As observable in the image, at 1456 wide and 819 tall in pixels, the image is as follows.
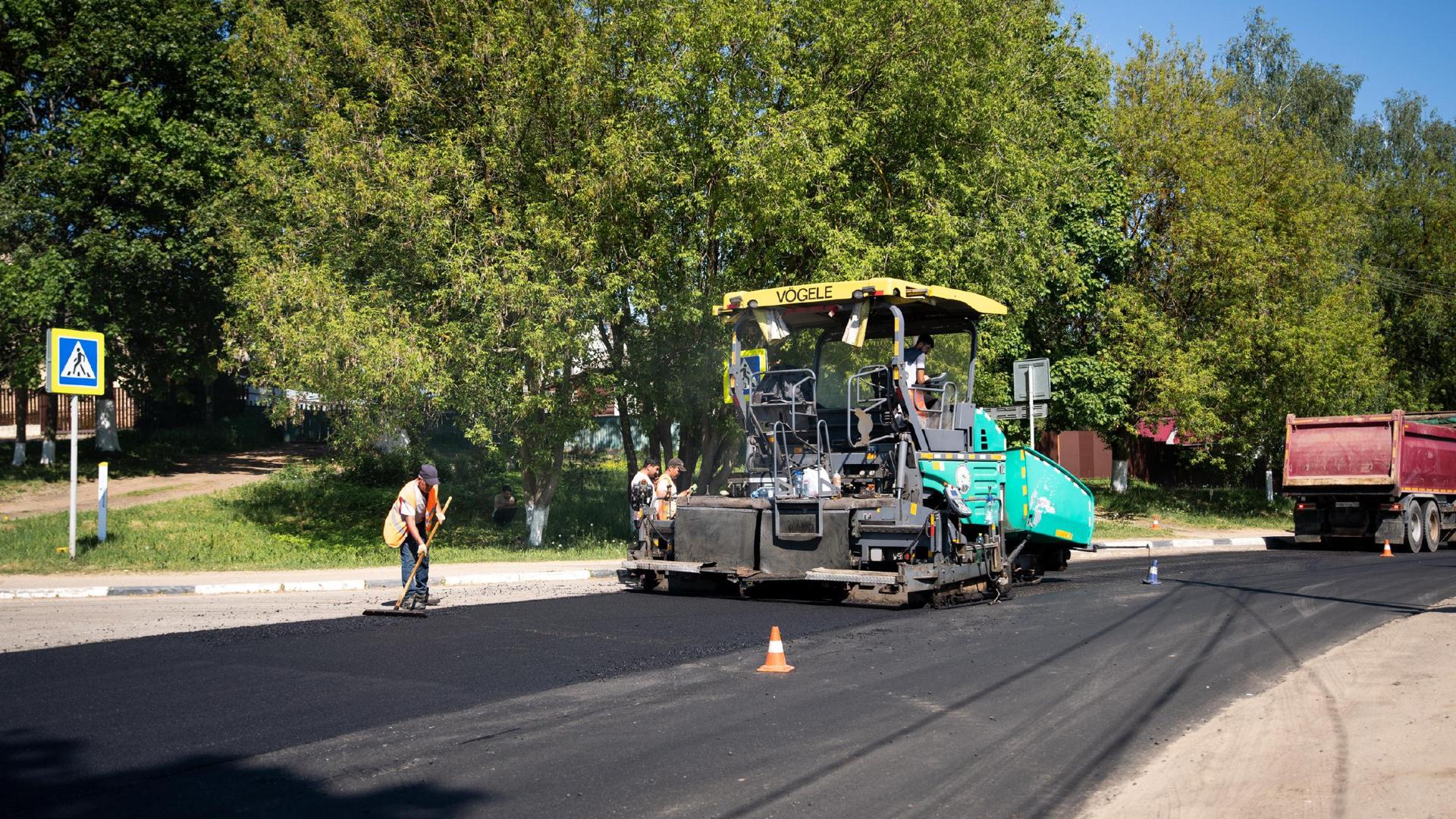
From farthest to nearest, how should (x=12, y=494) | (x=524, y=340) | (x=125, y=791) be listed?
(x=12, y=494) → (x=524, y=340) → (x=125, y=791)

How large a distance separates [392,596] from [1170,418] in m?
24.7

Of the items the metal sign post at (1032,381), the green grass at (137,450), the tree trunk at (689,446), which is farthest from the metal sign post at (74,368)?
the metal sign post at (1032,381)

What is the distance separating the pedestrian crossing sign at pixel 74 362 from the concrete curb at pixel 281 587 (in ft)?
12.7

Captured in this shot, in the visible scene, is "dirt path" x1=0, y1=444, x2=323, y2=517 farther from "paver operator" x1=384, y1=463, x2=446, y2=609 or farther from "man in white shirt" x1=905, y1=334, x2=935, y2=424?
"man in white shirt" x1=905, y1=334, x2=935, y2=424

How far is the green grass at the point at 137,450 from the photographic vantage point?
26.7 meters

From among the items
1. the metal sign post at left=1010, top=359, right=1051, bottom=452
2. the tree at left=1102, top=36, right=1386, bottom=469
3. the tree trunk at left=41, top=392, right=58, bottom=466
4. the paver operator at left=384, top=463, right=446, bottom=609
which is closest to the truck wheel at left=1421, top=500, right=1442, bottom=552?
the tree at left=1102, top=36, right=1386, bottom=469

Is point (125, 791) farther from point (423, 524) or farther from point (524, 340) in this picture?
point (524, 340)

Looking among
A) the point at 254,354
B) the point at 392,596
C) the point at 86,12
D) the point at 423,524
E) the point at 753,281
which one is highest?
the point at 86,12

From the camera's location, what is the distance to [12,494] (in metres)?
24.3

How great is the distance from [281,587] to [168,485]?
14030 mm

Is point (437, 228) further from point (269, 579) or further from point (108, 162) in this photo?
point (108, 162)

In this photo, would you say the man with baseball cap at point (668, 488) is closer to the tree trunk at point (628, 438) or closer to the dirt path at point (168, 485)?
the tree trunk at point (628, 438)

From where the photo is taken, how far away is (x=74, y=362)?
17.2 meters

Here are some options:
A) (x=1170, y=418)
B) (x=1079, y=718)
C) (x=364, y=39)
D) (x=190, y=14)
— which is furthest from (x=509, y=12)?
(x=1170, y=418)
